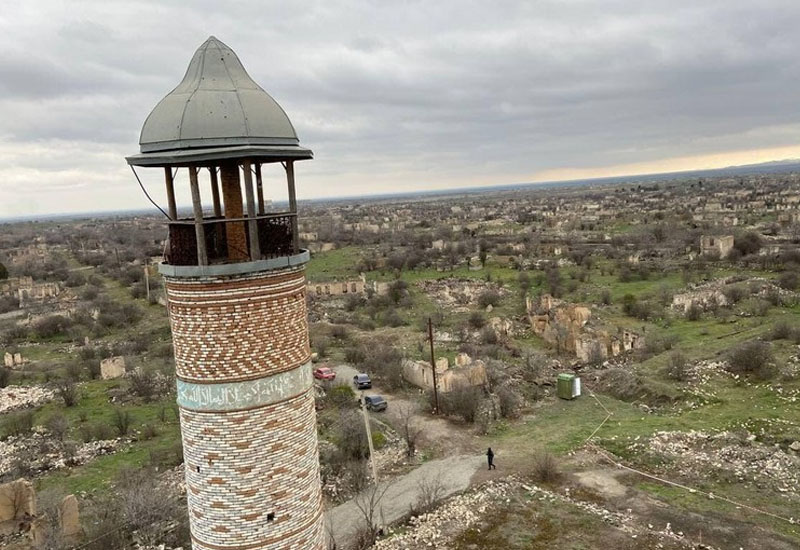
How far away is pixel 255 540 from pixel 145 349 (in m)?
29.8

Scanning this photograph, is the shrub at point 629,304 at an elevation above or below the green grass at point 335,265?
below

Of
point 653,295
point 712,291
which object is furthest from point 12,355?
point 712,291

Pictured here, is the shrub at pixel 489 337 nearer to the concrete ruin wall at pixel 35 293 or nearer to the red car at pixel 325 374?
the red car at pixel 325 374

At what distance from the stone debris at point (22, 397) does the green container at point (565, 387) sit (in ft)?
74.9

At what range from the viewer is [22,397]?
2517cm

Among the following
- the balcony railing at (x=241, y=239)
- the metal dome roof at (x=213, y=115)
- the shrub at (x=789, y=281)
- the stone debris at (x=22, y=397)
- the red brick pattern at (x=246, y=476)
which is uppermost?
the metal dome roof at (x=213, y=115)

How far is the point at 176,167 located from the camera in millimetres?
6262

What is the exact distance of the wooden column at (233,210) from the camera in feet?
21.1

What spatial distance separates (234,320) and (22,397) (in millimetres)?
25348

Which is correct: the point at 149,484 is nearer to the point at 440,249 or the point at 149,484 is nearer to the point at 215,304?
the point at 215,304

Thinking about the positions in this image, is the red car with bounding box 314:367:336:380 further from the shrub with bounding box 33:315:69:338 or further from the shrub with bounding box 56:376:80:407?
the shrub with bounding box 33:315:69:338

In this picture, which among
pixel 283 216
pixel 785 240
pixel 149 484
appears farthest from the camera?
pixel 785 240

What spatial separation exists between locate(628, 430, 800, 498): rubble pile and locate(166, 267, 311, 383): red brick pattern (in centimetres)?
1420

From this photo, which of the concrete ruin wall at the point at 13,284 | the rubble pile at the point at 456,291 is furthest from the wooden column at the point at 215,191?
the concrete ruin wall at the point at 13,284
